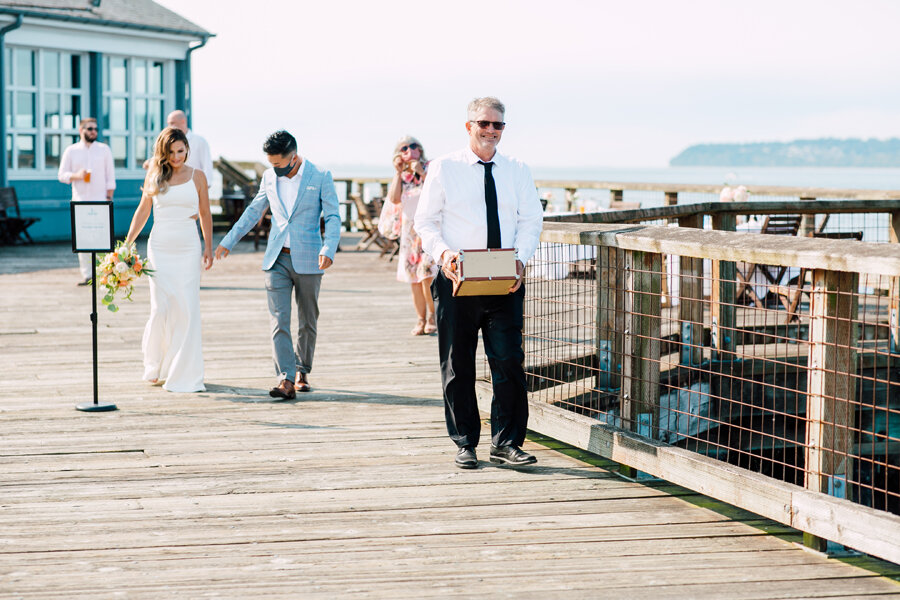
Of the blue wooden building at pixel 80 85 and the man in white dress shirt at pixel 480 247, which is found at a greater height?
the blue wooden building at pixel 80 85

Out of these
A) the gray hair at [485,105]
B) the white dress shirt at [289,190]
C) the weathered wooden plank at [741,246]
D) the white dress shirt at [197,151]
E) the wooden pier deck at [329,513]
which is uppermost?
the white dress shirt at [197,151]

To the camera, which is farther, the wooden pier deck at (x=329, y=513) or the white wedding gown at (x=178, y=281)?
the white wedding gown at (x=178, y=281)

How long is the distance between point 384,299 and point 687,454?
786 centimetres

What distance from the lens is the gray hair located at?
504 centimetres

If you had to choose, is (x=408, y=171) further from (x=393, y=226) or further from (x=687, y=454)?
(x=687, y=454)

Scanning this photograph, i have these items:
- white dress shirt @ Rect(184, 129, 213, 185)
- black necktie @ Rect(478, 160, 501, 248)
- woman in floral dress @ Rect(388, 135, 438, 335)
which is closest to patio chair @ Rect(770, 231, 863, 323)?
woman in floral dress @ Rect(388, 135, 438, 335)

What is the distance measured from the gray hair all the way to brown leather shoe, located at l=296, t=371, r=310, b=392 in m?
2.71

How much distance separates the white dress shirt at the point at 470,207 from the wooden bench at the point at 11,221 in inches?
584

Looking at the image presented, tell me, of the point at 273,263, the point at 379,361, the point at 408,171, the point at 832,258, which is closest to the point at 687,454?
the point at 832,258

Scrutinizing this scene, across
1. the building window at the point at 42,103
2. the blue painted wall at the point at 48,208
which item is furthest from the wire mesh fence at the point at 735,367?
the building window at the point at 42,103

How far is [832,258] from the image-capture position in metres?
3.94

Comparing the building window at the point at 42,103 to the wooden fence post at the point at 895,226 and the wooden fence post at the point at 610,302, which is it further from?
the wooden fence post at the point at 610,302

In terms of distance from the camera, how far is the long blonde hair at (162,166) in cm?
707

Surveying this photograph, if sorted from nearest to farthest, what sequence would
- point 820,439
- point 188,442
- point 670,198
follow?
1. point 820,439
2. point 188,442
3. point 670,198
